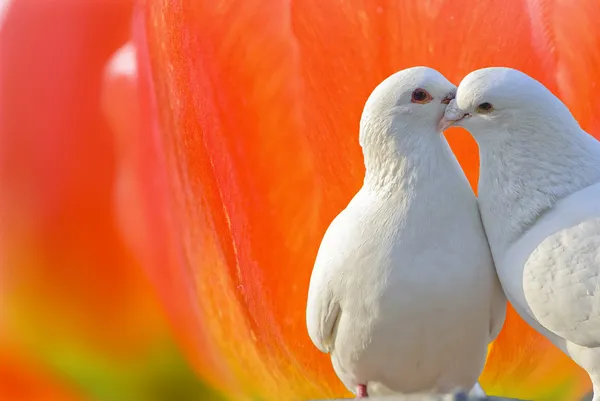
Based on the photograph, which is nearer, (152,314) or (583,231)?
(583,231)

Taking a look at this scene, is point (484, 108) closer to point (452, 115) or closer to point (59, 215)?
point (452, 115)

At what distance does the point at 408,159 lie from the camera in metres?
0.67

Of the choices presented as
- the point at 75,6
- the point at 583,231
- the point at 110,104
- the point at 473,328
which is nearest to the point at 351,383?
the point at 473,328

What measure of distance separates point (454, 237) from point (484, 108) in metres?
0.11

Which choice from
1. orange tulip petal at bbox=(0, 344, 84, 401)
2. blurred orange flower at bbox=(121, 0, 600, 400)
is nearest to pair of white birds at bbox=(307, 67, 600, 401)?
blurred orange flower at bbox=(121, 0, 600, 400)

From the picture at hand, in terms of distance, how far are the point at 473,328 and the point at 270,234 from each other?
0.43 metres

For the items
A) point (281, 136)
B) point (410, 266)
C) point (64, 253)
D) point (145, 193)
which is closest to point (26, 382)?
point (64, 253)

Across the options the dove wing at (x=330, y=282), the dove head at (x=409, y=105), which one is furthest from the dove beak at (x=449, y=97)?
the dove wing at (x=330, y=282)

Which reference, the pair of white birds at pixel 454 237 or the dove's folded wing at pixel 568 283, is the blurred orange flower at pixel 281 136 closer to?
the pair of white birds at pixel 454 237

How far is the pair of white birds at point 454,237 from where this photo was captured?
0.62 meters

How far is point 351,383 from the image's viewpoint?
72 centimetres

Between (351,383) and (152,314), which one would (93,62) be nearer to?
(152,314)

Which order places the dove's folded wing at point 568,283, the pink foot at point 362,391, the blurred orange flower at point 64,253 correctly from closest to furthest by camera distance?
1. the dove's folded wing at point 568,283
2. the pink foot at point 362,391
3. the blurred orange flower at point 64,253

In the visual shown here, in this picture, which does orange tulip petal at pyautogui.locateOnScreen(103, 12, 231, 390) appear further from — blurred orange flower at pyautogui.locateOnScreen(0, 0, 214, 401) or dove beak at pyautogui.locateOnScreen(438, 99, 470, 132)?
dove beak at pyautogui.locateOnScreen(438, 99, 470, 132)
